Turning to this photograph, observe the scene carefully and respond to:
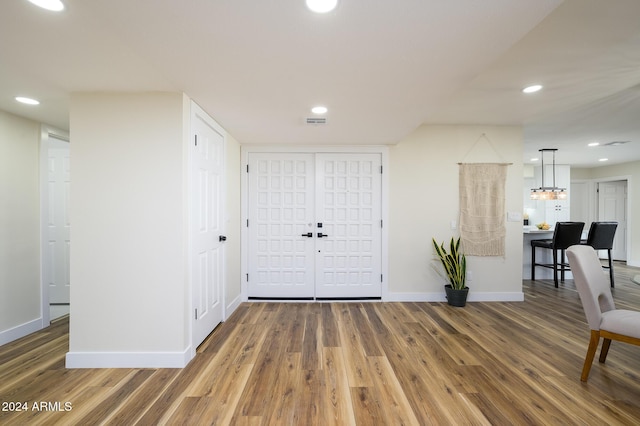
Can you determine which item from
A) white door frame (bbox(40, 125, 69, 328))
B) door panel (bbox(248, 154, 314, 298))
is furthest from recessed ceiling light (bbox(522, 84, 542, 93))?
white door frame (bbox(40, 125, 69, 328))

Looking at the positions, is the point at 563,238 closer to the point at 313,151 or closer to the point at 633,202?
the point at 633,202

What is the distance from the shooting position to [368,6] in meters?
1.34

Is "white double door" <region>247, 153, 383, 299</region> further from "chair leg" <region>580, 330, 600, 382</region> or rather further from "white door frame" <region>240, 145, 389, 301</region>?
"chair leg" <region>580, 330, 600, 382</region>

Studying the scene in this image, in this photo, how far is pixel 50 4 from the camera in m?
1.40

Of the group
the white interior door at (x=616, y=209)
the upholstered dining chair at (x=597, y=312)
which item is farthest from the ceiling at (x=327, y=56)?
the white interior door at (x=616, y=209)

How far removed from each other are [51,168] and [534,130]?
6.67 metres

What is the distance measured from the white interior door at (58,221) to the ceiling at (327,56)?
912 millimetres

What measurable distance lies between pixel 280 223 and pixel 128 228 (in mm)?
2030

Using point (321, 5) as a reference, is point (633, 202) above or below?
below

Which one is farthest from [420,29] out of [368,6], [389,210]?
[389,210]

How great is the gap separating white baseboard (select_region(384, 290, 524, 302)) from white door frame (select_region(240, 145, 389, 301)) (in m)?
0.17

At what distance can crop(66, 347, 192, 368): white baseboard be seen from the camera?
7.57 feet

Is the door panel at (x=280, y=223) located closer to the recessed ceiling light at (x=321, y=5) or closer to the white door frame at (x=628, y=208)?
the recessed ceiling light at (x=321, y=5)

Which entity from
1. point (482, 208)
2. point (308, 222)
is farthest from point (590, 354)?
point (308, 222)
